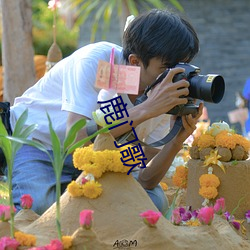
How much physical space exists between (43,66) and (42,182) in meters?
4.83

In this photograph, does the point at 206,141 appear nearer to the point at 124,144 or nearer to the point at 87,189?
the point at 124,144

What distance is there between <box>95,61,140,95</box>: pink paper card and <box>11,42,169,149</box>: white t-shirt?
535mm

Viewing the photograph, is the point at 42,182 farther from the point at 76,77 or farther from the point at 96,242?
the point at 96,242

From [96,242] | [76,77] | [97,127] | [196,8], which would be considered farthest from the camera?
[196,8]

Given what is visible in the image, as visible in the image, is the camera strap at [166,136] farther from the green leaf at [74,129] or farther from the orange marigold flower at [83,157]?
the green leaf at [74,129]

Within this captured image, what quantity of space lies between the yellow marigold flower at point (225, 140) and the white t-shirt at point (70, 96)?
0.77 ft

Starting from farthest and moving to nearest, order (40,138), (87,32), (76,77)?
(87,32)
(40,138)
(76,77)

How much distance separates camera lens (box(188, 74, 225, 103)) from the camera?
2.52m

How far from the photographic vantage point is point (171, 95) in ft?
8.34

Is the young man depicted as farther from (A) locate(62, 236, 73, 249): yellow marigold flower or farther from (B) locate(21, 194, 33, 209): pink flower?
(A) locate(62, 236, 73, 249): yellow marigold flower

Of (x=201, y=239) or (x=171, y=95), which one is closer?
(x=201, y=239)

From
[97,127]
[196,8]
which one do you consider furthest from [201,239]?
[196,8]

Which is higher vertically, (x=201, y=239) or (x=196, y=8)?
(x=201, y=239)

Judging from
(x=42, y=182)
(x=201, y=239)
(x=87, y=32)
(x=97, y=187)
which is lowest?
(x=87, y=32)
